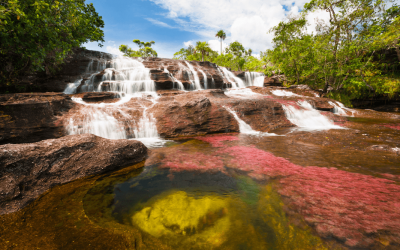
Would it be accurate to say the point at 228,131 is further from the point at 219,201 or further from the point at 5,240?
the point at 5,240

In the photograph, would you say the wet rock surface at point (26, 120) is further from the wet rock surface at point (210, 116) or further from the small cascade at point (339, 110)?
the small cascade at point (339, 110)

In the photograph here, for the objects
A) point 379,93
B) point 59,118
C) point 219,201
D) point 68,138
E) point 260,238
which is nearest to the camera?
point 260,238

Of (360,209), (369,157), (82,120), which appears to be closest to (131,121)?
(82,120)

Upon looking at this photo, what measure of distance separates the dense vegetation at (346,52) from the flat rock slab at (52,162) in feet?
67.6

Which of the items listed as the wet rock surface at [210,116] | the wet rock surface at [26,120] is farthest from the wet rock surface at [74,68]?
the wet rock surface at [210,116]

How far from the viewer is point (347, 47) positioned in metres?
15.0

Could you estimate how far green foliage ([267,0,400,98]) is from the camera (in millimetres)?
14031

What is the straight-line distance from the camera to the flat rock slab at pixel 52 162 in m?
2.80

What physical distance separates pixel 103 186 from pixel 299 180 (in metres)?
4.50

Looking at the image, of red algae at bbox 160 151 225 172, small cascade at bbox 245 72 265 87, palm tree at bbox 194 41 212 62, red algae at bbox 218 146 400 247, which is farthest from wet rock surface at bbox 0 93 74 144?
palm tree at bbox 194 41 212 62

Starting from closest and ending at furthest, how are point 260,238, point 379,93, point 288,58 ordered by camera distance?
point 260,238 → point 379,93 → point 288,58

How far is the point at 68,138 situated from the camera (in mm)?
4207

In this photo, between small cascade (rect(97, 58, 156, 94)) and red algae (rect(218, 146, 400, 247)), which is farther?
small cascade (rect(97, 58, 156, 94))

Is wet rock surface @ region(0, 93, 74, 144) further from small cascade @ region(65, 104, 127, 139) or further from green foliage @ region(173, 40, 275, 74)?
green foliage @ region(173, 40, 275, 74)
